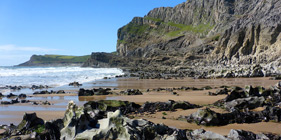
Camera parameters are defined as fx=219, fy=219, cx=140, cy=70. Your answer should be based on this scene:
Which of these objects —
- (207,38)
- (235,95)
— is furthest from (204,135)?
(207,38)

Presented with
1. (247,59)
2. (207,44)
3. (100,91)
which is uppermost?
(207,44)

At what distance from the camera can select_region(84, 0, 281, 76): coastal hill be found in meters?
44.8

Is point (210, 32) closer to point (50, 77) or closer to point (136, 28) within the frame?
point (136, 28)

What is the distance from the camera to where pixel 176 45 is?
99562mm

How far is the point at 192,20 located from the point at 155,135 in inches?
4945

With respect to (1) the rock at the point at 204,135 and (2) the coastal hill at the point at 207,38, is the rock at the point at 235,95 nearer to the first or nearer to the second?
(1) the rock at the point at 204,135

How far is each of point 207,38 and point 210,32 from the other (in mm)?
6301

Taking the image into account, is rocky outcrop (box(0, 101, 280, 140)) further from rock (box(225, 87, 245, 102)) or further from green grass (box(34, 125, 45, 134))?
rock (box(225, 87, 245, 102))

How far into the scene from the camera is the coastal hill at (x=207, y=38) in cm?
4481

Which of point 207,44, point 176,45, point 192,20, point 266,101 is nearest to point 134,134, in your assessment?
point 266,101

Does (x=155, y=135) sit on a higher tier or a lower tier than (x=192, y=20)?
lower

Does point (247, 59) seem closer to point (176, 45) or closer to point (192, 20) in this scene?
point (176, 45)

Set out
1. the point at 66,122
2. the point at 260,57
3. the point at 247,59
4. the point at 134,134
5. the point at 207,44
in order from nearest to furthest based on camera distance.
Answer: the point at 134,134
the point at 66,122
the point at 260,57
the point at 247,59
the point at 207,44

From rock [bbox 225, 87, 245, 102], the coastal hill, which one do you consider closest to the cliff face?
the coastal hill
